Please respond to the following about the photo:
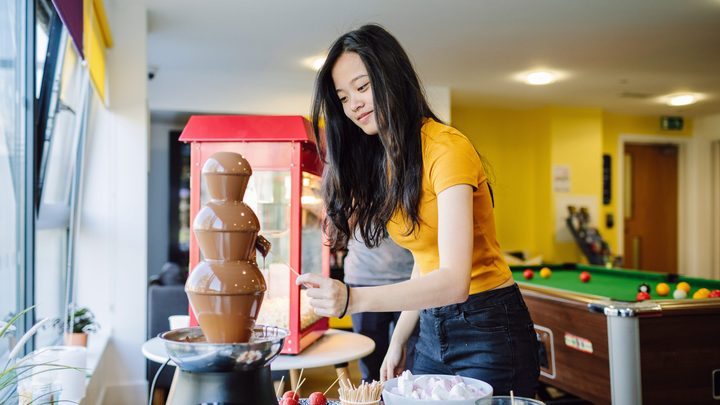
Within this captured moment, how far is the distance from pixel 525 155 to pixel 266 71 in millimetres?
3680

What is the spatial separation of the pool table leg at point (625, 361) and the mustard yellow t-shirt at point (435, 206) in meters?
1.45

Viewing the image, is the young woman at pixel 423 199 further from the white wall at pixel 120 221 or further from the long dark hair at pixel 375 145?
the white wall at pixel 120 221

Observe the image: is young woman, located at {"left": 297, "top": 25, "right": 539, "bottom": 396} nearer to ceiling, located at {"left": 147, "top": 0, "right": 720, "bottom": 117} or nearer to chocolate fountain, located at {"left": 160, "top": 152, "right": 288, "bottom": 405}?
chocolate fountain, located at {"left": 160, "top": 152, "right": 288, "bottom": 405}

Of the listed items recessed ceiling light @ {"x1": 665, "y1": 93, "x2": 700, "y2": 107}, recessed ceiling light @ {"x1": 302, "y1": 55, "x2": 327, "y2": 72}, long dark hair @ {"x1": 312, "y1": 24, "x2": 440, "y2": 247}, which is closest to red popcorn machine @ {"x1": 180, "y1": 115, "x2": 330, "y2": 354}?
long dark hair @ {"x1": 312, "y1": 24, "x2": 440, "y2": 247}

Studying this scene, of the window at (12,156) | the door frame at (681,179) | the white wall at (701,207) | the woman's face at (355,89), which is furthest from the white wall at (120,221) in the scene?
the white wall at (701,207)

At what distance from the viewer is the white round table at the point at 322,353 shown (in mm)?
2058

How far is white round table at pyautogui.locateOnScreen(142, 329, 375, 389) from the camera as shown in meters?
2.06

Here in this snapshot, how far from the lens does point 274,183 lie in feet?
7.32

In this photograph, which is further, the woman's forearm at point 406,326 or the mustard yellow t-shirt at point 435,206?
the woman's forearm at point 406,326

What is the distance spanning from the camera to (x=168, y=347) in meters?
1.01

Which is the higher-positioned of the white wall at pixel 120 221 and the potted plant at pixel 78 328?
the white wall at pixel 120 221

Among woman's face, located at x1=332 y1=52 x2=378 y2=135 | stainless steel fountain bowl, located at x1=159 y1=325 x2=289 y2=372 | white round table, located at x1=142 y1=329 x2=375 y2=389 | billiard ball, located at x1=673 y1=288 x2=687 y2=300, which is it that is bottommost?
white round table, located at x1=142 y1=329 x2=375 y2=389

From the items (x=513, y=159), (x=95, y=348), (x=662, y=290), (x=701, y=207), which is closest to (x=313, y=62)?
(x=95, y=348)

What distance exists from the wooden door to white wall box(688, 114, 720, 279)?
22 cm
